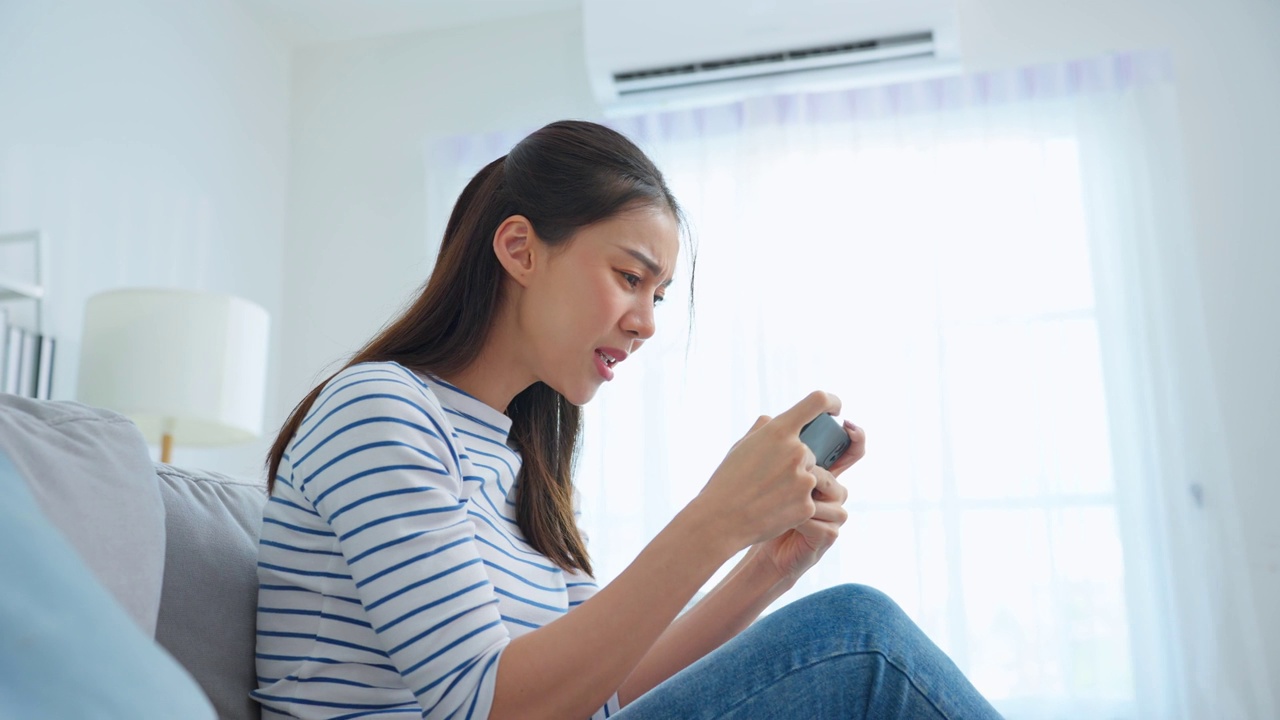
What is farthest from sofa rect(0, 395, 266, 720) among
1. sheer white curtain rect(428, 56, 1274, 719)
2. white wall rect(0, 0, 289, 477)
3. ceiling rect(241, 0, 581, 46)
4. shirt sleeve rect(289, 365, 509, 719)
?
ceiling rect(241, 0, 581, 46)

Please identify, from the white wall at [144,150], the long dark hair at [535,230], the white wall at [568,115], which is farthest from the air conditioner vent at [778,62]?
the long dark hair at [535,230]

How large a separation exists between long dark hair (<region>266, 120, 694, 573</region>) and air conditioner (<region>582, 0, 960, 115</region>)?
1.88m

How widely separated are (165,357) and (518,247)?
1.40 m

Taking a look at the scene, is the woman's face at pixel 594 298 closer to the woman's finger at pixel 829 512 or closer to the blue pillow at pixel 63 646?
the woman's finger at pixel 829 512

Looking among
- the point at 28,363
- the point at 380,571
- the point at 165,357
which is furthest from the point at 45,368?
the point at 380,571

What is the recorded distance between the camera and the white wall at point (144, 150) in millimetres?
2537

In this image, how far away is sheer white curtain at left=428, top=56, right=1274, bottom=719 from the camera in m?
2.73

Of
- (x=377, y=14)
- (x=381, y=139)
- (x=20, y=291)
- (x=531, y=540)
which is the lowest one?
(x=531, y=540)

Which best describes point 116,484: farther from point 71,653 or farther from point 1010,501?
point 1010,501

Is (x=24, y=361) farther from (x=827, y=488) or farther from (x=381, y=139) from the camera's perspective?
(x=827, y=488)

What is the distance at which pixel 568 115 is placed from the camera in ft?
11.3

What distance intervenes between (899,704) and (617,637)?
0.79 ft

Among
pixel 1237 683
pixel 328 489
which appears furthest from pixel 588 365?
pixel 1237 683

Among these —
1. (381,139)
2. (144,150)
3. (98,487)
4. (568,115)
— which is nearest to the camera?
(98,487)
